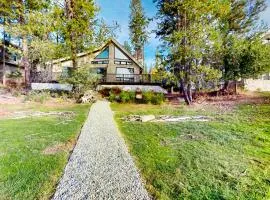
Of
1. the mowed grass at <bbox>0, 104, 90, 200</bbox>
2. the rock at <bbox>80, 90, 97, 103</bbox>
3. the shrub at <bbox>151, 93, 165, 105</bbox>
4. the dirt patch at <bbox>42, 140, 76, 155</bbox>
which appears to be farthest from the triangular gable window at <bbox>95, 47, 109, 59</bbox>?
the dirt patch at <bbox>42, 140, 76, 155</bbox>

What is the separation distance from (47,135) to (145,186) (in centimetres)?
506

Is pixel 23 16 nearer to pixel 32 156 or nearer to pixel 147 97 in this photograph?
pixel 147 97

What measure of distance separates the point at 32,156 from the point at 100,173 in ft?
7.16

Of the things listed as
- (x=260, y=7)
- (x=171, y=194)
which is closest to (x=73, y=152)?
(x=171, y=194)

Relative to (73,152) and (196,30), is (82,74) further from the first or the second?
(73,152)

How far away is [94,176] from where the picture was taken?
16.7 ft

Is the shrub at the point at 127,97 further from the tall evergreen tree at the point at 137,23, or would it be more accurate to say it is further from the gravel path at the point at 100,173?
the tall evergreen tree at the point at 137,23

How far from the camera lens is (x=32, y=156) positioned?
6.40 meters

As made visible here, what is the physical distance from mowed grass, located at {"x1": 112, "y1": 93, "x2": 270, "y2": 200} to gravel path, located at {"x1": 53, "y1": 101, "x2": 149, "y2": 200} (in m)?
0.29

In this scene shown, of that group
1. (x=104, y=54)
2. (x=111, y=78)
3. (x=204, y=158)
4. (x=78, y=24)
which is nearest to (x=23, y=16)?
(x=78, y=24)

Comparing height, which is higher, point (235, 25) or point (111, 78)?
point (235, 25)

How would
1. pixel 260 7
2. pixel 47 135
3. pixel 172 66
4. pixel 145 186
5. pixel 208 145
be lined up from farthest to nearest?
1. pixel 260 7
2. pixel 172 66
3. pixel 47 135
4. pixel 208 145
5. pixel 145 186

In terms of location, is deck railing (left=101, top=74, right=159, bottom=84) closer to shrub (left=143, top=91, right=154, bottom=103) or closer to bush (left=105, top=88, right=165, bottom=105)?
bush (left=105, top=88, right=165, bottom=105)

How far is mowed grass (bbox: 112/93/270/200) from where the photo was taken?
4.48 metres
